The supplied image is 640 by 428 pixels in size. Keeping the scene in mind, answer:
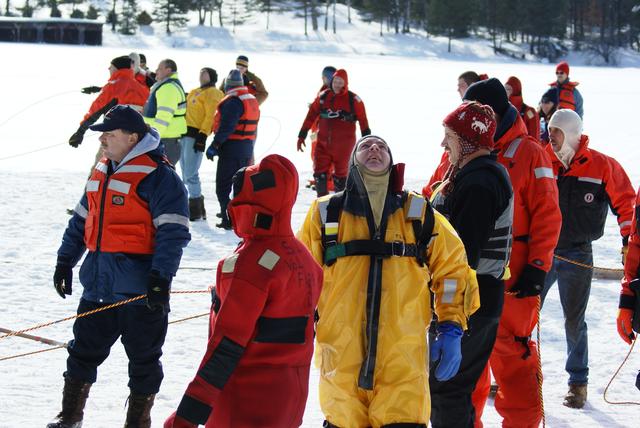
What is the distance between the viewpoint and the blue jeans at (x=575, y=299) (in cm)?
574

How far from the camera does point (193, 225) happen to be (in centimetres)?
1094

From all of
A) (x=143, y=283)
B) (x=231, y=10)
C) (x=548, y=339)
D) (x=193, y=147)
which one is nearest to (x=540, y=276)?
(x=143, y=283)

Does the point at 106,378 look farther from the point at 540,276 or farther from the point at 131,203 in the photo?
the point at 540,276

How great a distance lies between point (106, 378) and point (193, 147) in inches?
234

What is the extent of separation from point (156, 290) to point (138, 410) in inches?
25.1

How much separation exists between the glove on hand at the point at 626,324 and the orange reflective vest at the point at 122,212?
2253 millimetres

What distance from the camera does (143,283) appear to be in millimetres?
4852

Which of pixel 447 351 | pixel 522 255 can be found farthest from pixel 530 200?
pixel 447 351

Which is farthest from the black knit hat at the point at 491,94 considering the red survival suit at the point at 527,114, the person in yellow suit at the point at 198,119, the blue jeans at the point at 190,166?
the person in yellow suit at the point at 198,119

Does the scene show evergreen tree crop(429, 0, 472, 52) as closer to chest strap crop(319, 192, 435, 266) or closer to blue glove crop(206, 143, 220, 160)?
blue glove crop(206, 143, 220, 160)

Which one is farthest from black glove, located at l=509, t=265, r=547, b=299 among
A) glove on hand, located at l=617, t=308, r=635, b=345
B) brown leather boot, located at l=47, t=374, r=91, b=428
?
brown leather boot, located at l=47, t=374, r=91, b=428

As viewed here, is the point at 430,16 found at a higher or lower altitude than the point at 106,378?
higher

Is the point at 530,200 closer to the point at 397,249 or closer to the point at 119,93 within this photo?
the point at 397,249

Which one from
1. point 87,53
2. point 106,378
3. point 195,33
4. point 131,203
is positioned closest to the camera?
point 131,203
